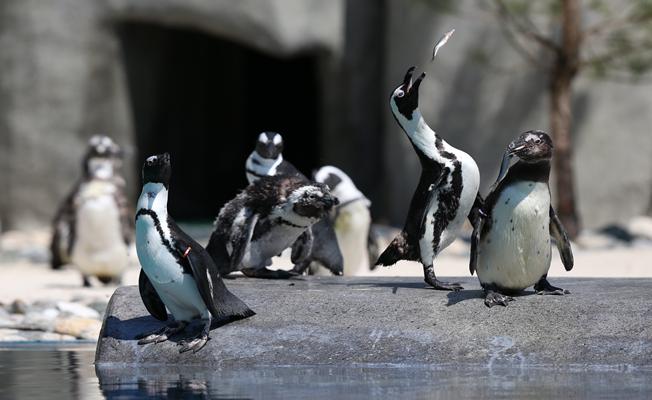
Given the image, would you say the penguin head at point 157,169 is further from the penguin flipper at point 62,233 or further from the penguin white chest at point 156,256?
the penguin flipper at point 62,233

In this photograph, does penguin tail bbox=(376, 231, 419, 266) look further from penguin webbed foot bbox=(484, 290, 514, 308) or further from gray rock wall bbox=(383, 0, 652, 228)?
gray rock wall bbox=(383, 0, 652, 228)

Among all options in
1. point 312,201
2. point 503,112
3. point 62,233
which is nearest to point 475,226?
point 312,201

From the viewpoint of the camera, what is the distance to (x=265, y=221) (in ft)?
25.3

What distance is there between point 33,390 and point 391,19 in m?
14.1

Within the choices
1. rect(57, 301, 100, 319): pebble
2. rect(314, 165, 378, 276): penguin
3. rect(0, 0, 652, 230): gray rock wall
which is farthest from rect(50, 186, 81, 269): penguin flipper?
rect(0, 0, 652, 230): gray rock wall

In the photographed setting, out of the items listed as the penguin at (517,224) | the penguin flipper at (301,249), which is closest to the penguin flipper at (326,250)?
the penguin flipper at (301,249)

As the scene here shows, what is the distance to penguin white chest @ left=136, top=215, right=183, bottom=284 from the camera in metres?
6.56

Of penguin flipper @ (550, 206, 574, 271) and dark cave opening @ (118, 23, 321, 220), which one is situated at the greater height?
dark cave opening @ (118, 23, 321, 220)

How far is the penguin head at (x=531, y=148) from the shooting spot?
6605 millimetres

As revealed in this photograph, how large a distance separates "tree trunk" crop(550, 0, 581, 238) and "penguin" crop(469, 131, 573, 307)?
1033cm

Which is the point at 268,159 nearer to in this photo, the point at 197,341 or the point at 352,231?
the point at 352,231

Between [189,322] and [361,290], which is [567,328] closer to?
[361,290]

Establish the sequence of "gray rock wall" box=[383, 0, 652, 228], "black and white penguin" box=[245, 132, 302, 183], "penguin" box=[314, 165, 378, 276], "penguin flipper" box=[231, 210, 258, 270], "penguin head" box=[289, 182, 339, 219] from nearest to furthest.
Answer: "penguin head" box=[289, 182, 339, 219] → "penguin flipper" box=[231, 210, 258, 270] → "black and white penguin" box=[245, 132, 302, 183] → "penguin" box=[314, 165, 378, 276] → "gray rock wall" box=[383, 0, 652, 228]

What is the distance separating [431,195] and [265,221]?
44.9 inches
